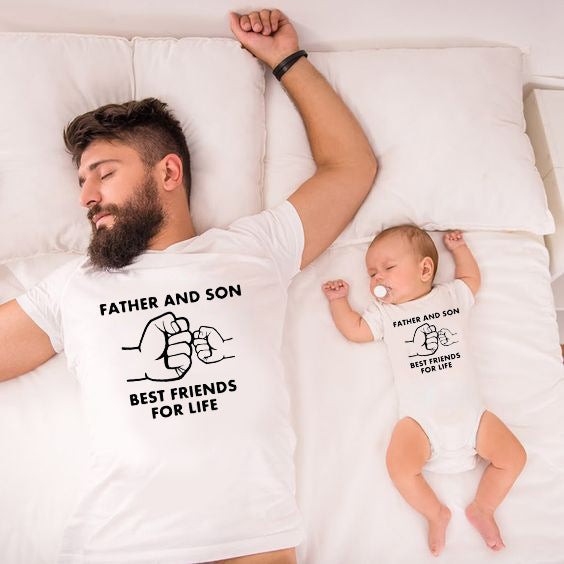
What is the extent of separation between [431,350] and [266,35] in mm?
997

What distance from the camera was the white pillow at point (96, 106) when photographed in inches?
57.8

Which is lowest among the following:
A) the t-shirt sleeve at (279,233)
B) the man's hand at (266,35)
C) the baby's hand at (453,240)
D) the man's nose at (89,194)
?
the baby's hand at (453,240)

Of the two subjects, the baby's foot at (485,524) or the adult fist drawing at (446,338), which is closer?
the baby's foot at (485,524)

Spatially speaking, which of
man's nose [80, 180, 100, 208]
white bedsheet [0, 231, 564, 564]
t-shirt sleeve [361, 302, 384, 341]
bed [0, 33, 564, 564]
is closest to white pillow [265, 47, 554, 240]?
bed [0, 33, 564, 564]

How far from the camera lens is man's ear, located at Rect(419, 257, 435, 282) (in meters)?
1.54

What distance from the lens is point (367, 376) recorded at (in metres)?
1.51

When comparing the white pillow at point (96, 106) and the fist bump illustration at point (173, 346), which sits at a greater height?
the white pillow at point (96, 106)

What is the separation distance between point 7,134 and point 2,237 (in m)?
0.26

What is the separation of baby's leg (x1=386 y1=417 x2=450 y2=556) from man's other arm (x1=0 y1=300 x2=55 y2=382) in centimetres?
89

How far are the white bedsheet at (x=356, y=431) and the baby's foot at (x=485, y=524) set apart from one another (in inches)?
0.8

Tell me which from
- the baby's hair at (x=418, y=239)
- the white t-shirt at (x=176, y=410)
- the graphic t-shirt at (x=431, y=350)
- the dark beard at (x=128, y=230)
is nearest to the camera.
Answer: the white t-shirt at (x=176, y=410)

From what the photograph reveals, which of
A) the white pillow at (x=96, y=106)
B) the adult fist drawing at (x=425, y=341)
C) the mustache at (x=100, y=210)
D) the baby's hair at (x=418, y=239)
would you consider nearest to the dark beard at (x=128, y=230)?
the mustache at (x=100, y=210)

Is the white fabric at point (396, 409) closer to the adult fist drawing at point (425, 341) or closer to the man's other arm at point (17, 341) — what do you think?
the adult fist drawing at point (425, 341)

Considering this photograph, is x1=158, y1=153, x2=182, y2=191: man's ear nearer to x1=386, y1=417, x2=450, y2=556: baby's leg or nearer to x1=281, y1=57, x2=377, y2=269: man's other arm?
x1=281, y1=57, x2=377, y2=269: man's other arm
